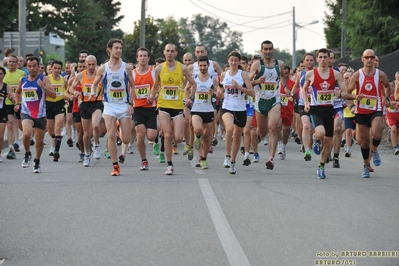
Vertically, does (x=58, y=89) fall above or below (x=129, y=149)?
above

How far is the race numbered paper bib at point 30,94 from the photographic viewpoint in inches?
651

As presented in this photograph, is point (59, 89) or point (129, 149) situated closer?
point (59, 89)

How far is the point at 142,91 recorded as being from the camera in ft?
54.9

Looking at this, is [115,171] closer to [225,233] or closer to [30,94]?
[30,94]

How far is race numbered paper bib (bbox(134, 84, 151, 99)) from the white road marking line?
3904mm

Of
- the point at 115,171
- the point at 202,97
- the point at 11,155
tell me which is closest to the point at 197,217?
the point at 115,171

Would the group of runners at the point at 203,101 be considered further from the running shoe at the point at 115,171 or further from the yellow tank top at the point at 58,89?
the yellow tank top at the point at 58,89

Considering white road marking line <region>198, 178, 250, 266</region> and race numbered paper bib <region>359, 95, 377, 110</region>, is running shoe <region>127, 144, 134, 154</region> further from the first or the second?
white road marking line <region>198, 178, 250, 266</region>

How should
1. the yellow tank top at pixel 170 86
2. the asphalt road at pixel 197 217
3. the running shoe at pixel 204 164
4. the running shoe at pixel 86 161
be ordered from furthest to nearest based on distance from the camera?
the running shoe at pixel 86 161 → the running shoe at pixel 204 164 → the yellow tank top at pixel 170 86 → the asphalt road at pixel 197 217

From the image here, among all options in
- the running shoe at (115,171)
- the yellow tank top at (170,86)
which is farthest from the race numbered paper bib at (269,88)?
the running shoe at (115,171)

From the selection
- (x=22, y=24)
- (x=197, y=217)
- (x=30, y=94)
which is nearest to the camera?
(x=197, y=217)

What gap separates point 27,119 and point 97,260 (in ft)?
28.8

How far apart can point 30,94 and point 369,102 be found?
5369mm

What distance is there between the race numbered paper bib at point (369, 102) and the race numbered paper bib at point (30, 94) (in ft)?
16.9
